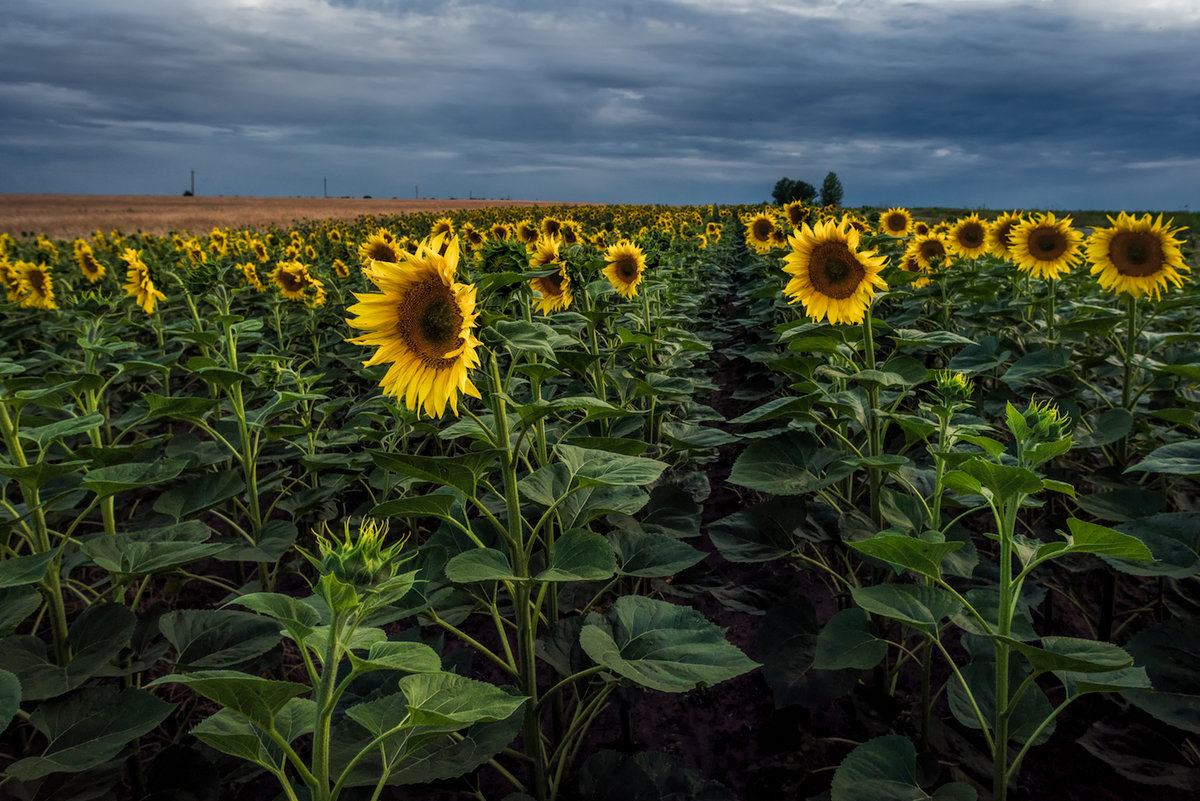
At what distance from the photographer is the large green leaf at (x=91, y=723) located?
5.72ft

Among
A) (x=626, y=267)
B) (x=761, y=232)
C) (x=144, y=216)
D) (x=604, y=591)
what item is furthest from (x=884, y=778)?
(x=144, y=216)

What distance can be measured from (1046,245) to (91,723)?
5892mm

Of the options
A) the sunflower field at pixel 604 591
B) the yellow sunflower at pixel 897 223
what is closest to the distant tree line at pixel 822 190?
the yellow sunflower at pixel 897 223

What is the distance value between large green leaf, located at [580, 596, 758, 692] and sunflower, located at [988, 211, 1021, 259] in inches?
219

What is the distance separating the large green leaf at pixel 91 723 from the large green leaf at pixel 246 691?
811 mm

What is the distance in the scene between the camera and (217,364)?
12.5 feet

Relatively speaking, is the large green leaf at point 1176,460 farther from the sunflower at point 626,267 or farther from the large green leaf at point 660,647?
the sunflower at point 626,267

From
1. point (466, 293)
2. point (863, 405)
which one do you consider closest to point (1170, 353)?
point (863, 405)

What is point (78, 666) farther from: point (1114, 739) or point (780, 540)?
point (1114, 739)

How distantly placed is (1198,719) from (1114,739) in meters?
0.30

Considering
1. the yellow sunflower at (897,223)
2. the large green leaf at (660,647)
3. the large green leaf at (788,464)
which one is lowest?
the large green leaf at (660,647)

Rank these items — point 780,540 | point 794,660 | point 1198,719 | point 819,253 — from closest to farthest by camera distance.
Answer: point 1198,719 < point 794,660 < point 780,540 < point 819,253

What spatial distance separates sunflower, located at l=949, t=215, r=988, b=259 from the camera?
6863mm

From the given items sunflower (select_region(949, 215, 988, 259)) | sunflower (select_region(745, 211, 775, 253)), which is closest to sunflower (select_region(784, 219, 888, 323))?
sunflower (select_region(949, 215, 988, 259))
